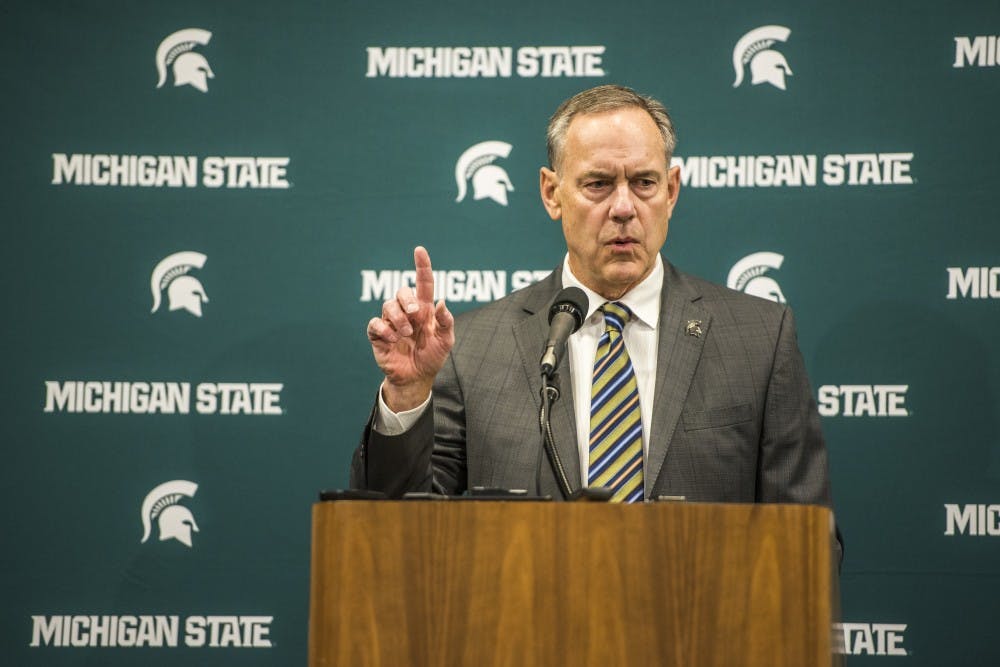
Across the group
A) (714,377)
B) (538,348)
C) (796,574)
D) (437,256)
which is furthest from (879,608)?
(796,574)

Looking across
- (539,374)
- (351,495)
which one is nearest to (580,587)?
(351,495)

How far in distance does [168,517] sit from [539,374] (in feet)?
4.64

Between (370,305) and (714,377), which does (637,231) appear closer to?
(714,377)

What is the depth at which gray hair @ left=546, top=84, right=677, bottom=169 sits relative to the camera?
2852mm

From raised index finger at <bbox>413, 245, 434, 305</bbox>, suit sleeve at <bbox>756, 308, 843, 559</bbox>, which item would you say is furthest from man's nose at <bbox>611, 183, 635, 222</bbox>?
raised index finger at <bbox>413, 245, 434, 305</bbox>

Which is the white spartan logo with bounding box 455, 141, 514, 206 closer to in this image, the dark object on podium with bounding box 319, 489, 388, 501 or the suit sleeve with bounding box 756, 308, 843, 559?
the suit sleeve with bounding box 756, 308, 843, 559

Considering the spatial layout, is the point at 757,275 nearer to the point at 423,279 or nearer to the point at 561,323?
the point at 561,323

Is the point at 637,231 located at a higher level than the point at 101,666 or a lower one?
higher

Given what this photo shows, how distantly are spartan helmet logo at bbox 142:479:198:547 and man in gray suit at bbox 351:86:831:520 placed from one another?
3.62ft

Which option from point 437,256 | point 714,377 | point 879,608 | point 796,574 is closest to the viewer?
point 796,574

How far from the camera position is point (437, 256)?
3.57 metres

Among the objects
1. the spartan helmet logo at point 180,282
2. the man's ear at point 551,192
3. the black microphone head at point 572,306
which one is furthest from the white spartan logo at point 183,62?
the black microphone head at point 572,306

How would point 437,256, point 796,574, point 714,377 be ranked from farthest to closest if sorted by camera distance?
point 437,256, point 714,377, point 796,574

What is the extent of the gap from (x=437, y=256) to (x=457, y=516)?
2.03 m
